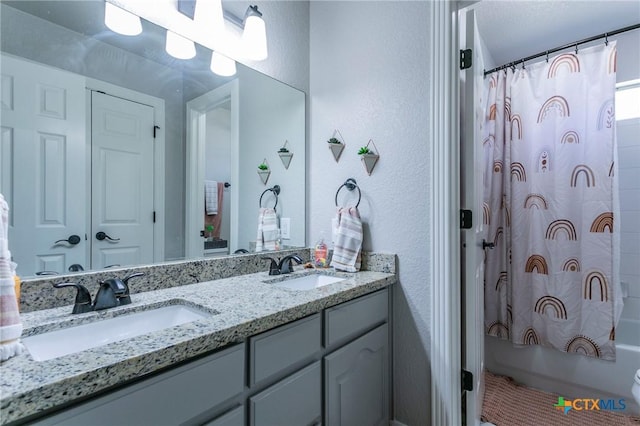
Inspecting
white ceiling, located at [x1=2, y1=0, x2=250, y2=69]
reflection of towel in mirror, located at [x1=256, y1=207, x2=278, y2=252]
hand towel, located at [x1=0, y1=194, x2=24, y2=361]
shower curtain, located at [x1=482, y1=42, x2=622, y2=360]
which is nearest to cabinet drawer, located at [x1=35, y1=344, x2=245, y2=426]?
hand towel, located at [x1=0, y1=194, x2=24, y2=361]

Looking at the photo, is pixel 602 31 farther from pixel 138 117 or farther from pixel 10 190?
pixel 10 190

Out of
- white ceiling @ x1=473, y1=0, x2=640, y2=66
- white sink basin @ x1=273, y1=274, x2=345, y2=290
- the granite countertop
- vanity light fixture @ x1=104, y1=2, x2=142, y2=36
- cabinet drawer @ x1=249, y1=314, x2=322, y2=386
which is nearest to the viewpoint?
the granite countertop

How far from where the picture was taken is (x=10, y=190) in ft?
2.93

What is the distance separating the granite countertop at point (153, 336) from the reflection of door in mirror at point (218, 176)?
202mm

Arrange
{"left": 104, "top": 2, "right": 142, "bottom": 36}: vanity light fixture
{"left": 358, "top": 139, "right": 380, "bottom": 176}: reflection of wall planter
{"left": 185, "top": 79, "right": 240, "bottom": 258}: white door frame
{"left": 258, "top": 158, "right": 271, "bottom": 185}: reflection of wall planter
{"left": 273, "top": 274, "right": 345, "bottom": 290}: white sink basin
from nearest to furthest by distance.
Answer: {"left": 104, "top": 2, "right": 142, "bottom": 36}: vanity light fixture < {"left": 185, "top": 79, "right": 240, "bottom": 258}: white door frame < {"left": 273, "top": 274, "right": 345, "bottom": 290}: white sink basin < {"left": 358, "top": 139, "right": 380, "bottom": 176}: reflection of wall planter < {"left": 258, "top": 158, "right": 271, "bottom": 185}: reflection of wall planter

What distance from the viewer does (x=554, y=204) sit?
2.00 metres

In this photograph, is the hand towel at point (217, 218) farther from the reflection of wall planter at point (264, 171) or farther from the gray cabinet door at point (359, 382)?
the gray cabinet door at point (359, 382)

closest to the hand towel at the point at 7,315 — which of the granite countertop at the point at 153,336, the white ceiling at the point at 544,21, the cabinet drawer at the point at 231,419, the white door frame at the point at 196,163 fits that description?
the granite countertop at the point at 153,336

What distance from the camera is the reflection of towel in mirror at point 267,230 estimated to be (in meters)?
1.65

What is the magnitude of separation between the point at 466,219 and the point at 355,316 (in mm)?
639

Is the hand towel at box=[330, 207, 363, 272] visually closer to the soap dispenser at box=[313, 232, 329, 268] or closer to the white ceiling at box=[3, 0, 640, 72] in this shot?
the soap dispenser at box=[313, 232, 329, 268]

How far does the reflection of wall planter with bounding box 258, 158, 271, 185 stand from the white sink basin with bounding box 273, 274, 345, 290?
1.86ft

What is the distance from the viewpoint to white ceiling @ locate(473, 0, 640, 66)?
6.00 feet

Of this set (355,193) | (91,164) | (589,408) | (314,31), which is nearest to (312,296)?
(355,193)
